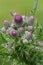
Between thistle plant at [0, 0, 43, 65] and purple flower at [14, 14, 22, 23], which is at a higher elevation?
purple flower at [14, 14, 22, 23]

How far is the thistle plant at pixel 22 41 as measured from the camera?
1513mm

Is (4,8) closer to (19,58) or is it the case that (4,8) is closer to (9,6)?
(9,6)

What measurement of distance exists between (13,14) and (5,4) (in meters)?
3.10

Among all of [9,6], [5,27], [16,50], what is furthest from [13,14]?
[9,6]

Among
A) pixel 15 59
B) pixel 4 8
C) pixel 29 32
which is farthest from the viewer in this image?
pixel 4 8

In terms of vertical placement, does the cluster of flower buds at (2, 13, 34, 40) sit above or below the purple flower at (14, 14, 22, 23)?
below

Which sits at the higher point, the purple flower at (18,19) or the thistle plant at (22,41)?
the purple flower at (18,19)

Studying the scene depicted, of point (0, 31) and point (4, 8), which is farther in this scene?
point (4, 8)

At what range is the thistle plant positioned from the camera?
1.51 metres

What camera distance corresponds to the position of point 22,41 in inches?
60.6

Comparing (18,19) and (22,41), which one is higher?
(18,19)

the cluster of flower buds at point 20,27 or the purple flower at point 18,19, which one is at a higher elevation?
the purple flower at point 18,19

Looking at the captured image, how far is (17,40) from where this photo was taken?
5.08ft

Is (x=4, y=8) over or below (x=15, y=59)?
below
